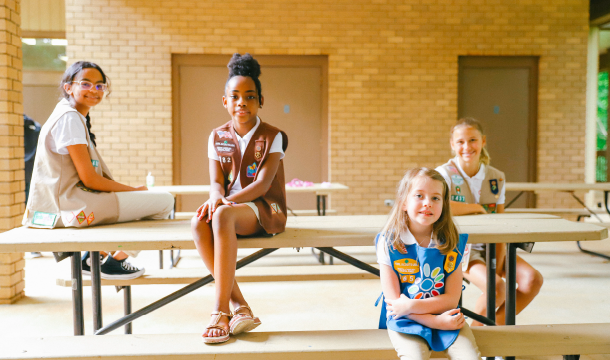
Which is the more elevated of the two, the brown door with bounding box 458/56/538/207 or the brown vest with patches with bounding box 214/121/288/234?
the brown door with bounding box 458/56/538/207

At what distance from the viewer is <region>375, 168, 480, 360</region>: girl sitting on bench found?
1666 mm

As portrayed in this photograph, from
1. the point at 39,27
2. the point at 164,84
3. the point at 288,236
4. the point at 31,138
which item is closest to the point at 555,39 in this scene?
the point at 164,84

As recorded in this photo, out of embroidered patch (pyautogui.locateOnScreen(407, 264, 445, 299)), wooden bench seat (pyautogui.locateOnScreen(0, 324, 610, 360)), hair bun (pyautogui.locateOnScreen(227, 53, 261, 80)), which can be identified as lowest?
wooden bench seat (pyautogui.locateOnScreen(0, 324, 610, 360))

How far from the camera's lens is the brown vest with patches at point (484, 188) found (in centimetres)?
258

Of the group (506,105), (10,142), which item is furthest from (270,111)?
(10,142)

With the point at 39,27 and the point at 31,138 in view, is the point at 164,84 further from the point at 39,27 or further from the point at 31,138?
the point at 39,27

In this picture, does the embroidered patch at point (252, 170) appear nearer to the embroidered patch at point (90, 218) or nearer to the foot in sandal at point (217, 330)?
the foot in sandal at point (217, 330)

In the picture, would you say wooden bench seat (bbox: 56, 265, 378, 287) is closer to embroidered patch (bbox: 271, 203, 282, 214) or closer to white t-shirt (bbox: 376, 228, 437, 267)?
embroidered patch (bbox: 271, 203, 282, 214)

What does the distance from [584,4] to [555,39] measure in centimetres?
68

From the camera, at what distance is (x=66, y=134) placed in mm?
2229

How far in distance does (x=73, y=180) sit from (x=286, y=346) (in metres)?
1.34

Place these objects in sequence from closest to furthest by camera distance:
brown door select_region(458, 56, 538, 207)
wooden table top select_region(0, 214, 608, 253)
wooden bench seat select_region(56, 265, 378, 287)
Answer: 1. wooden table top select_region(0, 214, 608, 253)
2. wooden bench seat select_region(56, 265, 378, 287)
3. brown door select_region(458, 56, 538, 207)

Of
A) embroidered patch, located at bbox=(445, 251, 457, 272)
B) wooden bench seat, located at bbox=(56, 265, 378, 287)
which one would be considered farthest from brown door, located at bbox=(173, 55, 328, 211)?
embroidered patch, located at bbox=(445, 251, 457, 272)

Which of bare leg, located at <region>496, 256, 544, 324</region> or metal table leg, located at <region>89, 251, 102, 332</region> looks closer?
metal table leg, located at <region>89, 251, 102, 332</region>
